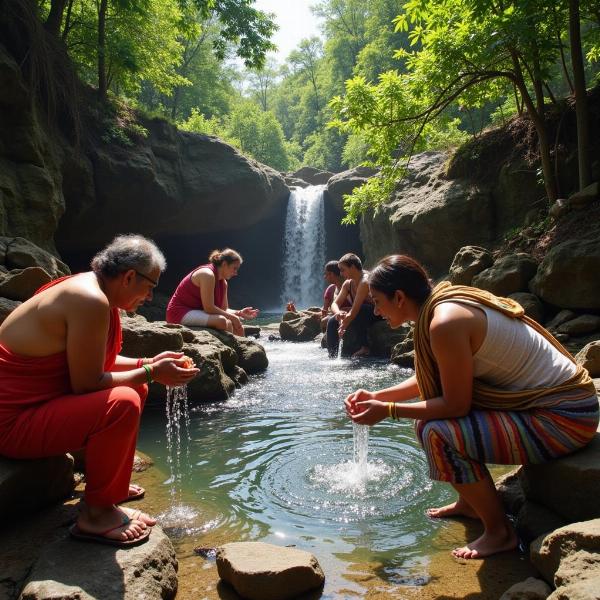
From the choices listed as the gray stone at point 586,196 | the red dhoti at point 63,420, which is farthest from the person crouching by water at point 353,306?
the red dhoti at point 63,420

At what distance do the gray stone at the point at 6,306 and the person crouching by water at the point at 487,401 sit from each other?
146 inches

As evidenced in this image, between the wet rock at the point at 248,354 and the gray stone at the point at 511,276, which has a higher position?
the gray stone at the point at 511,276

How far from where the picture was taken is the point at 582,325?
22.2ft

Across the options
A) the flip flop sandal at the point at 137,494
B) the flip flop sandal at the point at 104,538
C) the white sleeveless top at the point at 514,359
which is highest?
the white sleeveless top at the point at 514,359

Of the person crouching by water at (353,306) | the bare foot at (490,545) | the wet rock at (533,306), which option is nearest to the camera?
the bare foot at (490,545)

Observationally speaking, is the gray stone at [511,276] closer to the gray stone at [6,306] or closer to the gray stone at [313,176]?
the gray stone at [6,306]

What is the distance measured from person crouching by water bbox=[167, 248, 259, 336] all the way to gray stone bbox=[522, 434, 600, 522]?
187 inches

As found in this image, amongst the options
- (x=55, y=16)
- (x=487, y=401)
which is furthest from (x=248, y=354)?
(x=55, y=16)

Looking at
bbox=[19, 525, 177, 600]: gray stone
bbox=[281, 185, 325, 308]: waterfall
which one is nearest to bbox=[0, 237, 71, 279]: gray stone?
bbox=[19, 525, 177, 600]: gray stone

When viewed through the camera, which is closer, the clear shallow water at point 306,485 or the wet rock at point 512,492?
the clear shallow water at point 306,485

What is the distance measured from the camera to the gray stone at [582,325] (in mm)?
6768

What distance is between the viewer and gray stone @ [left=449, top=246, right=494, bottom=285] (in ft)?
28.1

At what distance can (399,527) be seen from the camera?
9.16ft

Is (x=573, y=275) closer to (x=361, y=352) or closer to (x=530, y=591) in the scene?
(x=361, y=352)
